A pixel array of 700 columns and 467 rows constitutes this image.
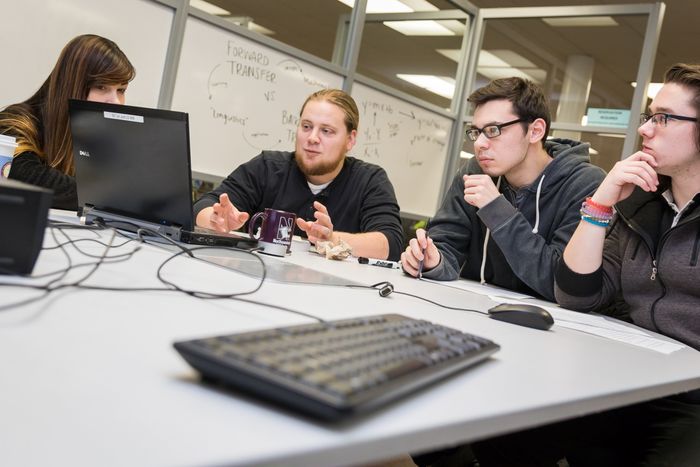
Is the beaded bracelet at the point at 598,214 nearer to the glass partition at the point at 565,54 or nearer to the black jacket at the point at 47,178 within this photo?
the black jacket at the point at 47,178

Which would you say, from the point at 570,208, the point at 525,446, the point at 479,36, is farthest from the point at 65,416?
the point at 479,36

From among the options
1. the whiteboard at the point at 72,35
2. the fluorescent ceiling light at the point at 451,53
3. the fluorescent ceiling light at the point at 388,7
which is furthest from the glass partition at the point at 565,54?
the whiteboard at the point at 72,35

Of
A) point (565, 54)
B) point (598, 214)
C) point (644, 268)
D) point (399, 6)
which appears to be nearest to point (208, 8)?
point (399, 6)

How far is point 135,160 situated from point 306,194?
102 cm

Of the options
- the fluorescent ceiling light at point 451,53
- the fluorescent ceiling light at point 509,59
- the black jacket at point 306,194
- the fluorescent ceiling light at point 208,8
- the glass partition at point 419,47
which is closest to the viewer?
the black jacket at point 306,194

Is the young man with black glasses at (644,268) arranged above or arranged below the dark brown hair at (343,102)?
below

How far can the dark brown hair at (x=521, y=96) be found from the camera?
186cm

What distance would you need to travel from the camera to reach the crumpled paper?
1.54 meters

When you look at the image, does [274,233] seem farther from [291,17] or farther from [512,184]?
[291,17]

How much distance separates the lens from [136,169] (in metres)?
1.23

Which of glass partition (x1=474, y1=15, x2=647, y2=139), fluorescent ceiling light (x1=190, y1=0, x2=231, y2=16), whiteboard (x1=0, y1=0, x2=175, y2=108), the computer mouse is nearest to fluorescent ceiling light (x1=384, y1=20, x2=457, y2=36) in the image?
glass partition (x1=474, y1=15, x2=647, y2=139)

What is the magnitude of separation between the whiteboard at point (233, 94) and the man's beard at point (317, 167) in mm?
489

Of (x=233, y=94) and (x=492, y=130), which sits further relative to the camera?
(x=233, y=94)

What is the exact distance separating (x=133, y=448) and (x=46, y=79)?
1.95m
